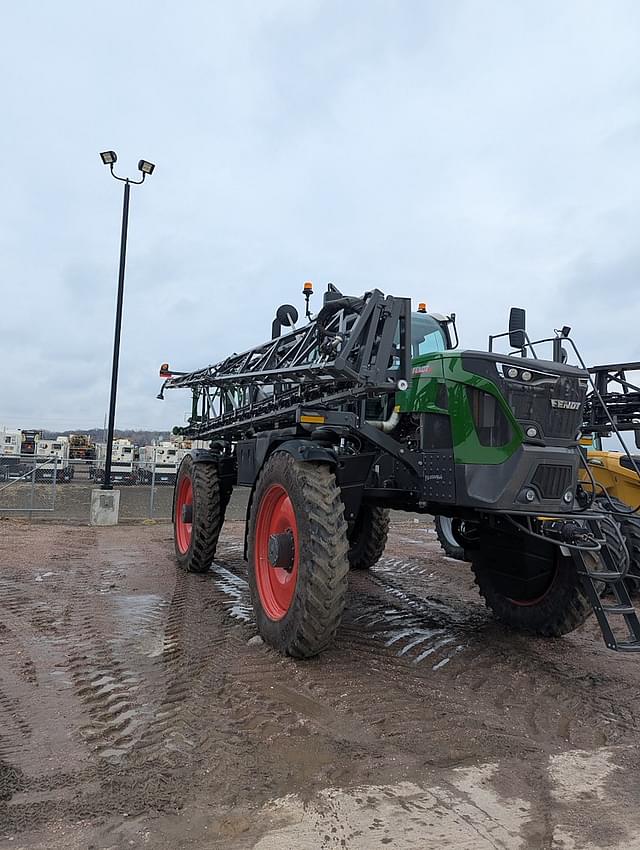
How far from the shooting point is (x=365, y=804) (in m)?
2.73

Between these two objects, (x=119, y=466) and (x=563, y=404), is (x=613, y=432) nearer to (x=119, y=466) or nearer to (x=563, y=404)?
(x=563, y=404)

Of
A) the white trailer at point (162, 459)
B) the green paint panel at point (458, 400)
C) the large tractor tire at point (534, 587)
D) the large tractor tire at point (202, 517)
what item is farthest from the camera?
the white trailer at point (162, 459)

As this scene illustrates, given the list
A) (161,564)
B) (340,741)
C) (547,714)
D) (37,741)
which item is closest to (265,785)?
(340,741)

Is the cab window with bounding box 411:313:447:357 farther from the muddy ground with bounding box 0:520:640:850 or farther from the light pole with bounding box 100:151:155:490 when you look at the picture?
the light pole with bounding box 100:151:155:490

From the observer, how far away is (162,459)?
3134 centimetres

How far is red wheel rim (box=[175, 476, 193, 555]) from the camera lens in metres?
8.55

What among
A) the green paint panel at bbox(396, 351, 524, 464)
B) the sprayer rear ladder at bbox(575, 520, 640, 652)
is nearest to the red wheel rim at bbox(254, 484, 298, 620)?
Result: the green paint panel at bbox(396, 351, 524, 464)

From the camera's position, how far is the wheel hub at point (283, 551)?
4.79 meters

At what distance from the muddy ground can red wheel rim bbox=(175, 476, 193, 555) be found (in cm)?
220

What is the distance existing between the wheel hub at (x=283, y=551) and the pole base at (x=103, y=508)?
1005 centimetres

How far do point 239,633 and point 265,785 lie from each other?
2538mm

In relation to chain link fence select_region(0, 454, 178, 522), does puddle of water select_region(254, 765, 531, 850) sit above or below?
below

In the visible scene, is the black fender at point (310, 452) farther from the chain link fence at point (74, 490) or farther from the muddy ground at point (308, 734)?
the chain link fence at point (74, 490)

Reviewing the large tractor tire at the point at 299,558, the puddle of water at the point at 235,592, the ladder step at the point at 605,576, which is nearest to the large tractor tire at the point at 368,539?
the puddle of water at the point at 235,592
